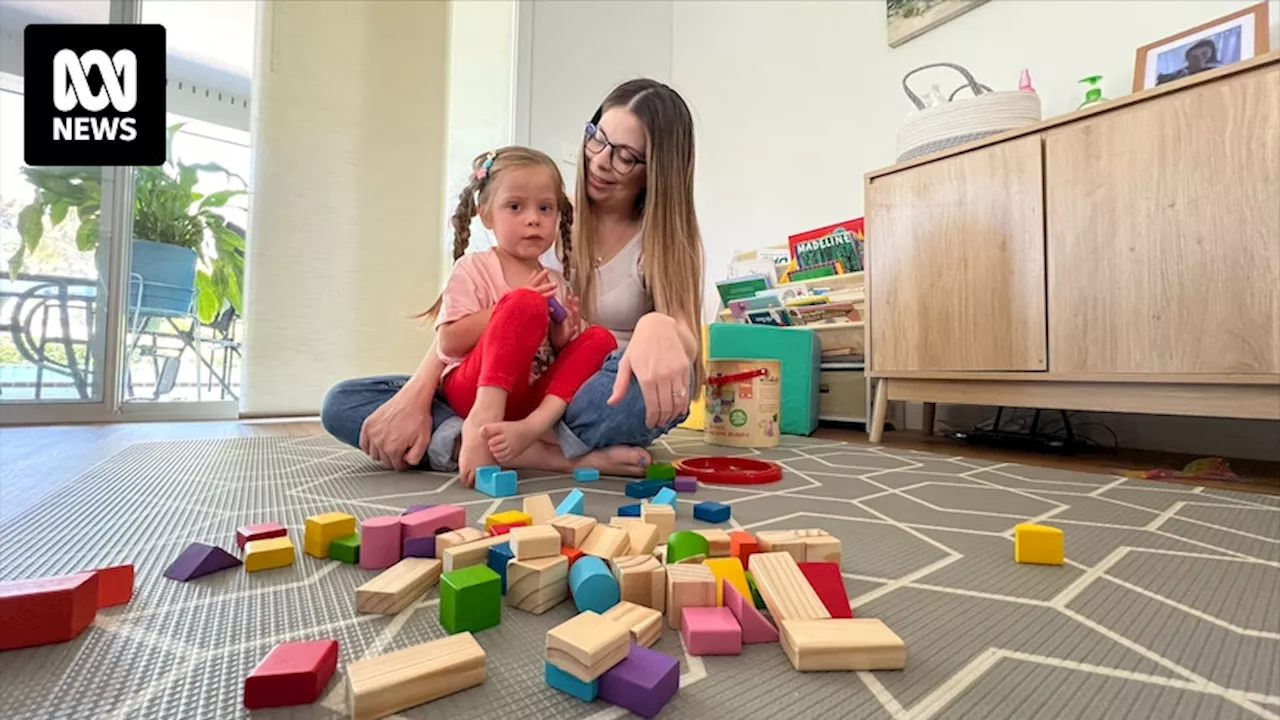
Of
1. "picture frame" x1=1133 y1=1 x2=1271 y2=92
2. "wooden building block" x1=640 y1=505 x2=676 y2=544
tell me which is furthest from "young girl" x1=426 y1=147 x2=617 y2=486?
"picture frame" x1=1133 y1=1 x2=1271 y2=92

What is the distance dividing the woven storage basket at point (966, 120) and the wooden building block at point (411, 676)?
1.51 m

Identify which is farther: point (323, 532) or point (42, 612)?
point (323, 532)

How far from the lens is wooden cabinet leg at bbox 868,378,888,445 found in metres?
1.51

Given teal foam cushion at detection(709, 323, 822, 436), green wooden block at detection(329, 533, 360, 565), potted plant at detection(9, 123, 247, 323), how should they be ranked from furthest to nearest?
potted plant at detection(9, 123, 247, 323) < teal foam cushion at detection(709, 323, 822, 436) < green wooden block at detection(329, 533, 360, 565)

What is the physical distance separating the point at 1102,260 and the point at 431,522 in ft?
4.18

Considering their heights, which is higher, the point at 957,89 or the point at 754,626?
the point at 957,89

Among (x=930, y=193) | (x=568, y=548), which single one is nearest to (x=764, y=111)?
(x=930, y=193)

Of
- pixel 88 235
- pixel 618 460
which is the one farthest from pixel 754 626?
pixel 88 235

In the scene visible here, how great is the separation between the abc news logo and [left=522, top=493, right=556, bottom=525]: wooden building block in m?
2.07

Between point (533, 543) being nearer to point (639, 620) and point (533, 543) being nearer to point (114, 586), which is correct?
point (639, 620)

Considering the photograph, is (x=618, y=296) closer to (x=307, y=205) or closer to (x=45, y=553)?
(x=45, y=553)

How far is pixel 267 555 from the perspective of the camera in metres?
0.49

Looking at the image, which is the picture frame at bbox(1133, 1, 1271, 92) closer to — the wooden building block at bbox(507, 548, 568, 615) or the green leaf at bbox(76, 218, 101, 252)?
the wooden building block at bbox(507, 548, 568, 615)

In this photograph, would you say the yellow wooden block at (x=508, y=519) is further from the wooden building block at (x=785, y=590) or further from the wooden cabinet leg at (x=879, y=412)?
the wooden cabinet leg at (x=879, y=412)
